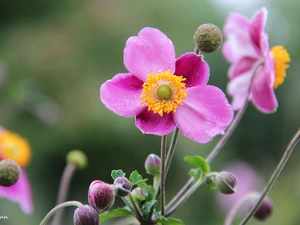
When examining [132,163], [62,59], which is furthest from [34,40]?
[132,163]

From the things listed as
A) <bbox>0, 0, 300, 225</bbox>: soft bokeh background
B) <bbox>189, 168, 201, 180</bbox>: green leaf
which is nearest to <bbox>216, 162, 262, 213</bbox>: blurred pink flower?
<bbox>0, 0, 300, 225</bbox>: soft bokeh background

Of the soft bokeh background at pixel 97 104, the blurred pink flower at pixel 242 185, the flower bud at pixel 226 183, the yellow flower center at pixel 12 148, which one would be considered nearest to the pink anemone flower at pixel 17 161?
the yellow flower center at pixel 12 148

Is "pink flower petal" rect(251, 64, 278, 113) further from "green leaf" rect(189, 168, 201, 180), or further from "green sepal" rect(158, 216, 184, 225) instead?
"green sepal" rect(158, 216, 184, 225)

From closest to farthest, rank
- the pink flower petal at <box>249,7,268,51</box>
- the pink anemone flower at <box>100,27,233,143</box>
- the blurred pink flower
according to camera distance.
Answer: the pink anemone flower at <box>100,27,233,143</box> → the pink flower petal at <box>249,7,268,51</box> → the blurred pink flower

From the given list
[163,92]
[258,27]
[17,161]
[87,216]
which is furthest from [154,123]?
[17,161]

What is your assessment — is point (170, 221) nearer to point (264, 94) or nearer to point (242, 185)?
point (264, 94)

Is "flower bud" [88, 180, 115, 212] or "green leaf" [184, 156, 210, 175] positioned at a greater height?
"green leaf" [184, 156, 210, 175]
